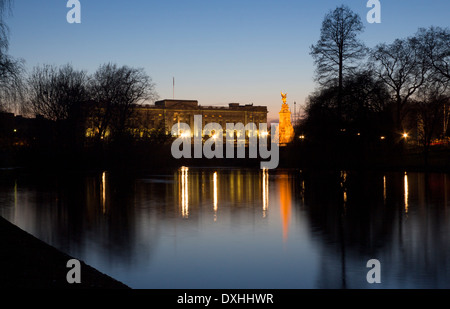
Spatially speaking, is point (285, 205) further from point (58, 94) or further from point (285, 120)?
point (285, 120)

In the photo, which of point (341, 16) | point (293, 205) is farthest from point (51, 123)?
point (293, 205)

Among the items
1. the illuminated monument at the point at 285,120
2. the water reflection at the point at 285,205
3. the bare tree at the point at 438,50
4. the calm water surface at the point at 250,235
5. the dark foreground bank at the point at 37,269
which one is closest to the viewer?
the dark foreground bank at the point at 37,269

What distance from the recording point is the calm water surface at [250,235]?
12.5m

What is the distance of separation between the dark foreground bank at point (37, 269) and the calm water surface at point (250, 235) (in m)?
0.81

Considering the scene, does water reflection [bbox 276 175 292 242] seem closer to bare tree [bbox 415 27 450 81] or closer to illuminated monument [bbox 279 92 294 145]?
bare tree [bbox 415 27 450 81]

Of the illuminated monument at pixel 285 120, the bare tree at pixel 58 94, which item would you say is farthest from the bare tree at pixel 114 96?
the illuminated monument at pixel 285 120

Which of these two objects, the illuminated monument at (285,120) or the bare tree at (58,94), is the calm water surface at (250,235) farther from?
the illuminated monument at (285,120)

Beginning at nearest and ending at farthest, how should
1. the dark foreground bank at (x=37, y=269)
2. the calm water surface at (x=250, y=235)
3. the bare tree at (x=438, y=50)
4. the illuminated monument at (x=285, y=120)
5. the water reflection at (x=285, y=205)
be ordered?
the dark foreground bank at (x=37, y=269)
the calm water surface at (x=250, y=235)
the water reflection at (x=285, y=205)
the bare tree at (x=438, y=50)
the illuminated monument at (x=285, y=120)

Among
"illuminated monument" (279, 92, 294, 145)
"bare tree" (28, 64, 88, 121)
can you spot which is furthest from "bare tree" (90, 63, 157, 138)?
"illuminated monument" (279, 92, 294, 145)

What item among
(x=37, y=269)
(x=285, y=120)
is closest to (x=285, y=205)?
(x=37, y=269)

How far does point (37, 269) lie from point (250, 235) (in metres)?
8.07

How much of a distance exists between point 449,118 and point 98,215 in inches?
3252
